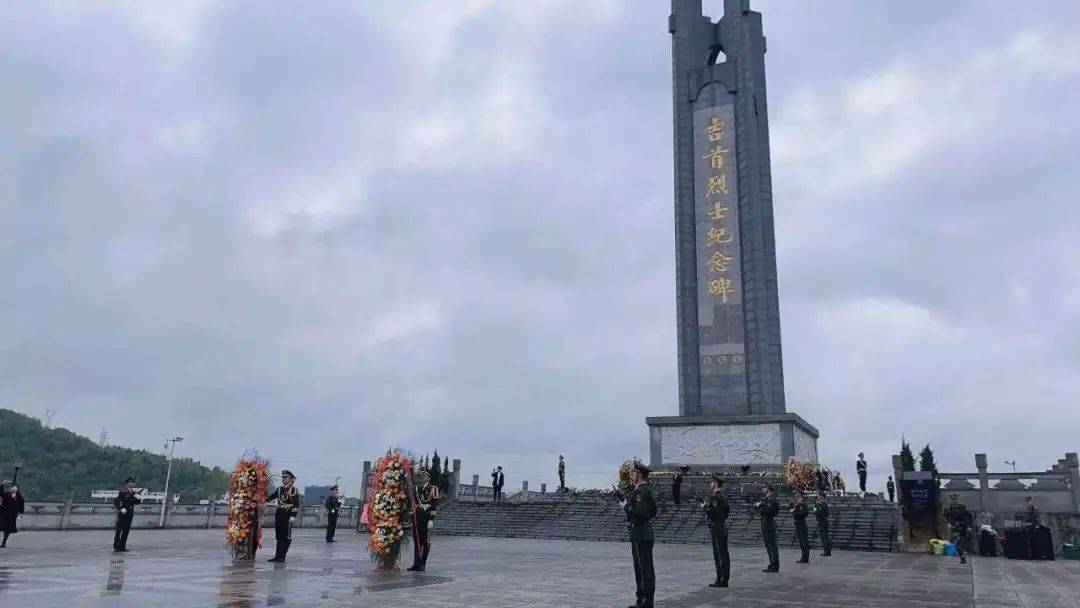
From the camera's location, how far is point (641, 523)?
10.0 m

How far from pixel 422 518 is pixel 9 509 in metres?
10.9

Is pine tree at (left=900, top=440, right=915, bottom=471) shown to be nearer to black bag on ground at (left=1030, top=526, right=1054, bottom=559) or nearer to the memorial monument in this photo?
the memorial monument

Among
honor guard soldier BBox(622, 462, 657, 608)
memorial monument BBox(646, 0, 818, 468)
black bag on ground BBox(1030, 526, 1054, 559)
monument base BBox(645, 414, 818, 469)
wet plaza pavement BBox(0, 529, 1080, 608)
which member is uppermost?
memorial monument BBox(646, 0, 818, 468)

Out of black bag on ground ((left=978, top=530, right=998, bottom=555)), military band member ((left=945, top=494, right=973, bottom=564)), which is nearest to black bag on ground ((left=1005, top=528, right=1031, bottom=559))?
black bag on ground ((left=978, top=530, right=998, bottom=555))

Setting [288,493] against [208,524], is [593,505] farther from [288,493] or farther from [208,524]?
[288,493]

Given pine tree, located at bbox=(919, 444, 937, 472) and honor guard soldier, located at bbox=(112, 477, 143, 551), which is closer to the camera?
honor guard soldier, located at bbox=(112, 477, 143, 551)

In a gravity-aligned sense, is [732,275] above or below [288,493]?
above

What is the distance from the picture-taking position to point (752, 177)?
47.5 m

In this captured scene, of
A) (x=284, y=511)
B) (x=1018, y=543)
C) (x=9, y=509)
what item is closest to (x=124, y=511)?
(x=9, y=509)

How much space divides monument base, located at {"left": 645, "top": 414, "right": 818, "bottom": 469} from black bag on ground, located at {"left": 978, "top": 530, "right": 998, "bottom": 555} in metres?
18.2

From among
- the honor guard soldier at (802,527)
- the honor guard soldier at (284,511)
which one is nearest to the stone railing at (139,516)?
the honor guard soldier at (284,511)

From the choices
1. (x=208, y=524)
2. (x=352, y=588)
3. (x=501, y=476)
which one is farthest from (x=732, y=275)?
(x=352, y=588)

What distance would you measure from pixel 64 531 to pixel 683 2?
1947 inches

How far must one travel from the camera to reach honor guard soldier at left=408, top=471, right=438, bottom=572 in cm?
1397
